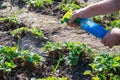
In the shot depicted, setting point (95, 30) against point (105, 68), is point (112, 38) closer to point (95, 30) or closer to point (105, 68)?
point (95, 30)

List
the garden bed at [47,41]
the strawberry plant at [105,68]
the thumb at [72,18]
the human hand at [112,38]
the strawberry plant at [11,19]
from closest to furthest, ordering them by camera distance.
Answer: the human hand at [112,38], the thumb at [72,18], the strawberry plant at [105,68], the garden bed at [47,41], the strawberry plant at [11,19]

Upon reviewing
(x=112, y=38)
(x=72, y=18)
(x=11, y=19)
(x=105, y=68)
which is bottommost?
(x=105, y=68)

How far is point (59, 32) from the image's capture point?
4.51 metres

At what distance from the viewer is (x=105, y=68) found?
3.34m

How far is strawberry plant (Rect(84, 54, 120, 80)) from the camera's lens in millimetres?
3314

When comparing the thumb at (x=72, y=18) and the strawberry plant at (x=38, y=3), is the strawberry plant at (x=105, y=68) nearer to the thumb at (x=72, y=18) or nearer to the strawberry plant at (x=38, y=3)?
the thumb at (x=72, y=18)

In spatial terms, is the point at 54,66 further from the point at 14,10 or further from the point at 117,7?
the point at 14,10

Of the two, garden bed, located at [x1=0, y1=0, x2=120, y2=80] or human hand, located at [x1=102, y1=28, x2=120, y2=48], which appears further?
garden bed, located at [x1=0, y1=0, x2=120, y2=80]

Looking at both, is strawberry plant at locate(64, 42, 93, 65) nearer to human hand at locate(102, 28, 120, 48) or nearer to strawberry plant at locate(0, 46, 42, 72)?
strawberry plant at locate(0, 46, 42, 72)

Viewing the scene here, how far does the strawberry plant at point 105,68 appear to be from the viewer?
3.31m

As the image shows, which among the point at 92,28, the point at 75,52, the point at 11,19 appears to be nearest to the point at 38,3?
the point at 11,19

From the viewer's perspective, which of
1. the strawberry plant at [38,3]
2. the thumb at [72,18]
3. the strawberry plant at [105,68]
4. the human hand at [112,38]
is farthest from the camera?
the strawberry plant at [38,3]

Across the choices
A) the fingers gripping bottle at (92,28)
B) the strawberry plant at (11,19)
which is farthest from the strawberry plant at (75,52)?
the strawberry plant at (11,19)

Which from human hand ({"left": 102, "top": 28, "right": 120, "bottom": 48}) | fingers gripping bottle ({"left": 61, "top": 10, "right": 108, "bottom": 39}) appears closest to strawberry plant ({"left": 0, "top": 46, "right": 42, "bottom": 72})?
fingers gripping bottle ({"left": 61, "top": 10, "right": 108, "bottom": 39})
